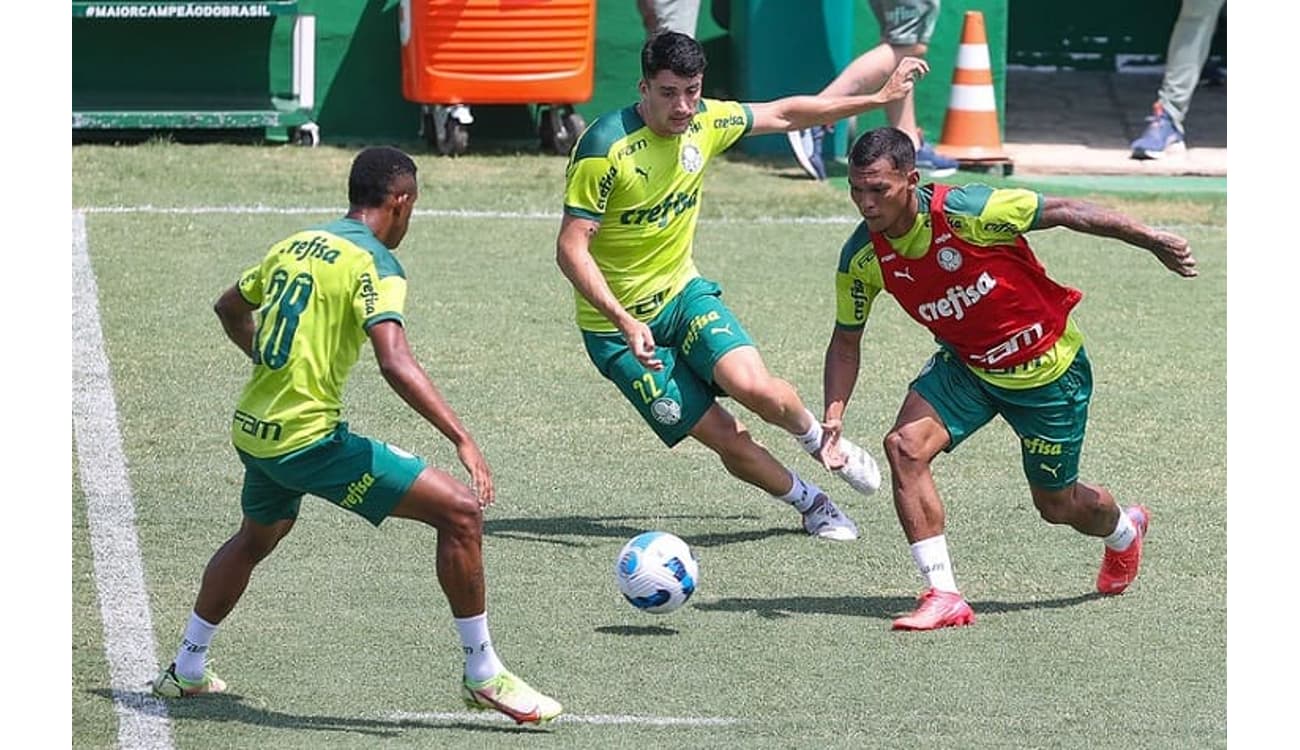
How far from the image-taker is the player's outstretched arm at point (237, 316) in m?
7.49

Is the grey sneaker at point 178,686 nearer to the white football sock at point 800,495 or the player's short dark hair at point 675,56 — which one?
the white football sock at point 800,495

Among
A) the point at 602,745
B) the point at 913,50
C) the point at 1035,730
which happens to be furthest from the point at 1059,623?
the point at 913,50

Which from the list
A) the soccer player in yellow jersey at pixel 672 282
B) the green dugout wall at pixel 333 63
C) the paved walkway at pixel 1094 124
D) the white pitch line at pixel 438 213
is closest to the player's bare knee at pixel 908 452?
the soccer player in yellow jersey at pixel 672 282

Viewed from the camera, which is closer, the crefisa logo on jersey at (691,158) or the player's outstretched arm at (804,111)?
the crefisa logo on jersey at (691,158)

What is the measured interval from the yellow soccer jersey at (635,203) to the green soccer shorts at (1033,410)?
4.21 ft

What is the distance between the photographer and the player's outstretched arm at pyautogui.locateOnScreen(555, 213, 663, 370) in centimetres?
855

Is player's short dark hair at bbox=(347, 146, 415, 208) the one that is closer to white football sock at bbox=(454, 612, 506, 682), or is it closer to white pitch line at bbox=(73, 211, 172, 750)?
white football sock at bbox=(454, 612, 506, 682)

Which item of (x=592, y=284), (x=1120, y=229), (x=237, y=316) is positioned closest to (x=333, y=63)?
(x=592, y=284)

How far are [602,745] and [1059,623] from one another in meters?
2.10

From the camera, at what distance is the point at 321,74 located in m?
17.6

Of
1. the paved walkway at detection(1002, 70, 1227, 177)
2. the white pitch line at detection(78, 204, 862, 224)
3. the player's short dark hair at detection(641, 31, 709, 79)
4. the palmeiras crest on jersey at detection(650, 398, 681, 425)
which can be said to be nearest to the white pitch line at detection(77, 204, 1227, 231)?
the white pitch line at detection(78, 204, 862, 224)

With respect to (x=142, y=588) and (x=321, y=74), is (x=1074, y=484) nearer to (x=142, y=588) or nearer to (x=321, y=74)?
(x=142, y=588)

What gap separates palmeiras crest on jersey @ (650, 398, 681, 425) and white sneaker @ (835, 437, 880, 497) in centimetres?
67

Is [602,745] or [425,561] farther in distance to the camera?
[425,561]
